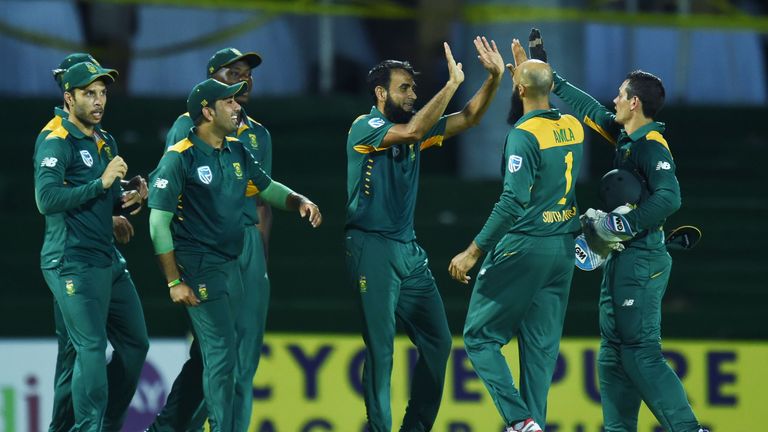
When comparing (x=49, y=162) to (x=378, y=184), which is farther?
(x=378, y=184)

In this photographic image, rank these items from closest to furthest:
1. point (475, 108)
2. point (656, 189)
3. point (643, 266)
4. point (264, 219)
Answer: point (656, 189) → point (643, 266) → point (475, 108) → point (264, 219)

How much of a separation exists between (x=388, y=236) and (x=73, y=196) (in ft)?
5.30

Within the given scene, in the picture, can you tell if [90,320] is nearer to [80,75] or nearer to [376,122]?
[80,75]

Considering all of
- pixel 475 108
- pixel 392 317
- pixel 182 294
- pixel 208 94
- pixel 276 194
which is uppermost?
pixel 208 94

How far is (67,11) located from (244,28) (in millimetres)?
1470

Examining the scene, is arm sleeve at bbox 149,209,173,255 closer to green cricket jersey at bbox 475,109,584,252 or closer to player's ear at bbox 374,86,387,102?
player's ear at bbox 374,86,387,102

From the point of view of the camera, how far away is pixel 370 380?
7.84 meters

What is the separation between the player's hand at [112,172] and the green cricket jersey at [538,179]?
1837 mm

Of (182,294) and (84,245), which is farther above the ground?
(84,245)

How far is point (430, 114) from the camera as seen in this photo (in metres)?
7.61

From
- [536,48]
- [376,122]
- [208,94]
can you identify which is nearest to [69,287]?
[208,94]

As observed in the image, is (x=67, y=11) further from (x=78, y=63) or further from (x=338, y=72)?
(x=78, y=63)

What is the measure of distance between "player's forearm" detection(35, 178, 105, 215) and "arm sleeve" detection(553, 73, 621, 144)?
261cm

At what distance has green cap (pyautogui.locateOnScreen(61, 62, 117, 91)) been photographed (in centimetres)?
773
